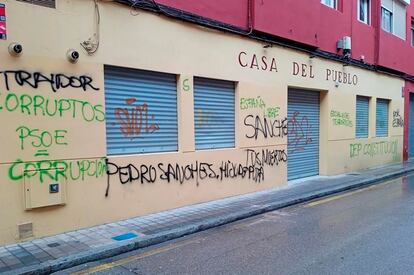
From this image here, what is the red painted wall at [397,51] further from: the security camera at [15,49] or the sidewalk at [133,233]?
the security camera at [15,49]

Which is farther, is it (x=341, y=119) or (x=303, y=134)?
(x=341, y=119)

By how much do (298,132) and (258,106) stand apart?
2.43 metres

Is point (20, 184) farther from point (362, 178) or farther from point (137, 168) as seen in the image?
point (362, 178)

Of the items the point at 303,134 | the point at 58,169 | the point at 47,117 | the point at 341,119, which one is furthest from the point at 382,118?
the point at 47,117

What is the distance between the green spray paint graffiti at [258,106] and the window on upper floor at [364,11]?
6.81 meters

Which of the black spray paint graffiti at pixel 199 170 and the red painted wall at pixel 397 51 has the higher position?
the red painted wall at pixel 397 51

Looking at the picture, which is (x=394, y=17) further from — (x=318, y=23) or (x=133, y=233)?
(x=133, y=233)

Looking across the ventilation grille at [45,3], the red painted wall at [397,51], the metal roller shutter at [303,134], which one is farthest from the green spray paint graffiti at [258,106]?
the red painted wall at [397,51]

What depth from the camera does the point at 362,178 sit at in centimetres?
1148

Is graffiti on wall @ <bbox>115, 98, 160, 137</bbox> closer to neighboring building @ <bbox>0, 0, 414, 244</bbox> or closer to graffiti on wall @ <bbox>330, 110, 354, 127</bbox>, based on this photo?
neighboring building @ <bbox>0, 0, 414, 244</bbox>

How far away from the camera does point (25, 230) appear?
5398 millimetres

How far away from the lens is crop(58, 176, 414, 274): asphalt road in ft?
15.0

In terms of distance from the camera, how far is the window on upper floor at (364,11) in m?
14.0

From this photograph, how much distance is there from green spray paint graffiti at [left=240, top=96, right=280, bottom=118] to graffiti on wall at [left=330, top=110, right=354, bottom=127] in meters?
3.18
